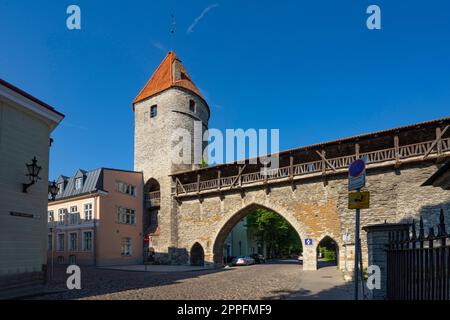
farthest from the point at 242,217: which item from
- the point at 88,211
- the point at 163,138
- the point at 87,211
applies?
the point at 87,211

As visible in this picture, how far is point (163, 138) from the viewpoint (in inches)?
1204

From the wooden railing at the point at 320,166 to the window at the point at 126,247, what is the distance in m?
5.32

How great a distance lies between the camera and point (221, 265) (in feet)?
89.5

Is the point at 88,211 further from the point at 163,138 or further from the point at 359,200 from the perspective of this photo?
the point at 359,200

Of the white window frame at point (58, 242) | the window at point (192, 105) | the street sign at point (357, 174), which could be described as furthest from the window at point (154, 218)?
the street sign at point (357, 174)

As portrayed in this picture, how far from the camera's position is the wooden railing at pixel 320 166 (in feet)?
60.2

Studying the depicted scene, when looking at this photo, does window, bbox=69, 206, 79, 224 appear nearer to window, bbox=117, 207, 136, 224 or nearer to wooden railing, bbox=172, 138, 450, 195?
window, bbox=117, 207, 136, 224

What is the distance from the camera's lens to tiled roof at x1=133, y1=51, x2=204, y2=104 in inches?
1260

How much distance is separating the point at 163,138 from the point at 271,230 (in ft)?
57.7

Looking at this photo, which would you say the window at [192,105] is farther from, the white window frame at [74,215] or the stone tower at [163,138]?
the white window frame at [74,215]
